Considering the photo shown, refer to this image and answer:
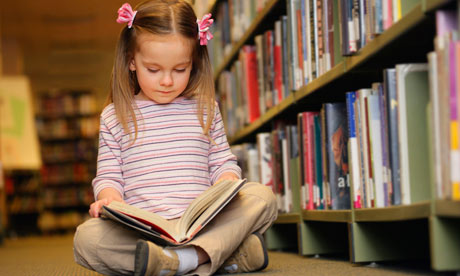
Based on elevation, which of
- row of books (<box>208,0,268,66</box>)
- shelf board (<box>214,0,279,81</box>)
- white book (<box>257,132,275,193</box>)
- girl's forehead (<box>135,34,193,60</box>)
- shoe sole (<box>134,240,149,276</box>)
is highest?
row of books (<box>208,0,268,66</box>)

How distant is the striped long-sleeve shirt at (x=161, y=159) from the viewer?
1.57m

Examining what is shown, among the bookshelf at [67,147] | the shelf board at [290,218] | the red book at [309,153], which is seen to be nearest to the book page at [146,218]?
the red book at [309,153]

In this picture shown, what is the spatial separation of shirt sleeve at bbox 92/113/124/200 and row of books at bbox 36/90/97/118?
7.03 meters

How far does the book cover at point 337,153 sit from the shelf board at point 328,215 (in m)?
0.03

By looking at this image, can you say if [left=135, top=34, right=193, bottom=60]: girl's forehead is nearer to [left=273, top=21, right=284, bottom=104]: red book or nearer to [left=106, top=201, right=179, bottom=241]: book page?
[left=106, top=201, right=179, bottom=241]: book page

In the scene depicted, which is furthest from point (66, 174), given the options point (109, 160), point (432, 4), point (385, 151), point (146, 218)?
point (432, 4)

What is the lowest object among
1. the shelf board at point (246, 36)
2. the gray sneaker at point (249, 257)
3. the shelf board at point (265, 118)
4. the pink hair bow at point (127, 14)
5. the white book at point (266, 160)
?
the gray sneaker at point (249, 257)

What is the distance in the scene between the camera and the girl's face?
154 centimetres

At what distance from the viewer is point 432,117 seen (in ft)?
3.51

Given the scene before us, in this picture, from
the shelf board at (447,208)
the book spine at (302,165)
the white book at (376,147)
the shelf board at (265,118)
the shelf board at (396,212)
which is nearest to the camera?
the shelf board at (447,208)

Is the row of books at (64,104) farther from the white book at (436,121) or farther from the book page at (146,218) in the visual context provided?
the white book at (436,121)

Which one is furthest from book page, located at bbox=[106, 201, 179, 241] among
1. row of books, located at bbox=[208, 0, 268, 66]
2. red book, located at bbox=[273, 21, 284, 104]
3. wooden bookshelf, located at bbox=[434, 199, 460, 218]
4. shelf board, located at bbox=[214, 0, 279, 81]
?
row of books, located at bbox=[208, 0, 268, 66]

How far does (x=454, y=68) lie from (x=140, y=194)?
857mm

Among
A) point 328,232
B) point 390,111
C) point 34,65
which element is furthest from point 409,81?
point 34,65
